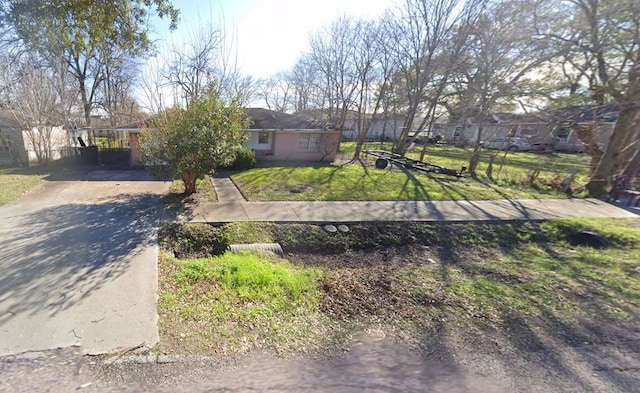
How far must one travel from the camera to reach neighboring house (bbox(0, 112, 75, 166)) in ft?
37.3

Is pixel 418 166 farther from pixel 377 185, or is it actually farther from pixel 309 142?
pixel 309 142

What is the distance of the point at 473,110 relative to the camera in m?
13.2

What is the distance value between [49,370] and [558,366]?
4.90m

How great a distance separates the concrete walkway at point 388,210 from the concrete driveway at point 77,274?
1344 millimetres

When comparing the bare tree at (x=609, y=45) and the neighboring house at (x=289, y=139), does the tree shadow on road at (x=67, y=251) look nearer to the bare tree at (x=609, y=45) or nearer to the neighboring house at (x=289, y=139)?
the neighboring house at (x=289, y=139)

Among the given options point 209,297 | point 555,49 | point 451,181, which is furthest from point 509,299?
point 451,181

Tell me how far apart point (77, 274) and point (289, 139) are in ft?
43.9

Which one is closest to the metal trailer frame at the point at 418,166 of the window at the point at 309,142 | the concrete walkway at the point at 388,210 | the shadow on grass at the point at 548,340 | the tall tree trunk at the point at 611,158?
the window at the point at 309,142

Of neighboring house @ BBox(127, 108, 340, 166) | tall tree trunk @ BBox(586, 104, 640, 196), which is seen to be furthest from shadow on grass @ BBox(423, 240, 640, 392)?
neighboring house @ BBox(127, 108, 340, 166)

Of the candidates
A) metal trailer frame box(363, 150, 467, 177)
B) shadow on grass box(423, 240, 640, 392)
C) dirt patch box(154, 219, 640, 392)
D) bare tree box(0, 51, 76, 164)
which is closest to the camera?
shadow on grass box(423, 240, 640, 392)

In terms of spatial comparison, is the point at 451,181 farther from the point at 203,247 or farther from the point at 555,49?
the point at 203,247

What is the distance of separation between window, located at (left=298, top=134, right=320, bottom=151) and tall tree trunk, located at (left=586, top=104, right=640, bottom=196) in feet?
43.1

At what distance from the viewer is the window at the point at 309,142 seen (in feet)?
54.6

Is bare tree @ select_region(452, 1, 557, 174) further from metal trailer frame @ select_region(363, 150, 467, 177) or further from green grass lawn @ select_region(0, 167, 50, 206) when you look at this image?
green grass lawn @ select_region(0, 167, 50, 206)
